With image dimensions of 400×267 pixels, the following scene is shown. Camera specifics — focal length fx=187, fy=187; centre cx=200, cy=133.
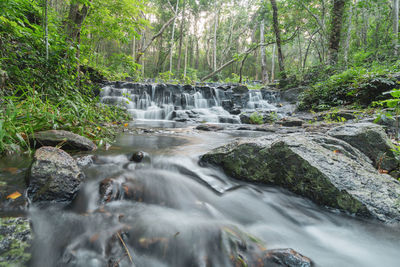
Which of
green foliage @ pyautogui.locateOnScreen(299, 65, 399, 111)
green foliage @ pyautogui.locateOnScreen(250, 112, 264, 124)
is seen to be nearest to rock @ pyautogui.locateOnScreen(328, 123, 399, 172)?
green foliage @ pyautogui.locateOnScreen(299, 65, 399, 111)

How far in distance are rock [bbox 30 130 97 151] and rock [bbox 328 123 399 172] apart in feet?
12.3

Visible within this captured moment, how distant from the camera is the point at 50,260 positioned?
1.12 metres

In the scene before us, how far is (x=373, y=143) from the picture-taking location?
261cm

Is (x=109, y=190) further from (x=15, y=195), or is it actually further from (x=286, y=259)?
(x=286, y=259)

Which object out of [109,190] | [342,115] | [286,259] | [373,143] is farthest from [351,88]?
[109,190]

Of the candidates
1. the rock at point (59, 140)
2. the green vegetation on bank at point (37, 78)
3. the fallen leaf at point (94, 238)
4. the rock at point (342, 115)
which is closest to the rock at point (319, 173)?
the fallen leaf at point (94, 238)

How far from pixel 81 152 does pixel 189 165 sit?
1.51m

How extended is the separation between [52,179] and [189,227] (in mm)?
1214

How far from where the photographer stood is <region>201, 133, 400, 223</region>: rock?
165 cm

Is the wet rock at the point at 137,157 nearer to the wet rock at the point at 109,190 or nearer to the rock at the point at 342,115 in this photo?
the wet rock at the point at 109,190

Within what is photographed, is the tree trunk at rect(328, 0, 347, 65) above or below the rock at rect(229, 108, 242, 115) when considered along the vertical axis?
above

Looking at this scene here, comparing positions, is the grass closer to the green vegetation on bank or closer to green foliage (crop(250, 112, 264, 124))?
the green vegetation on bank

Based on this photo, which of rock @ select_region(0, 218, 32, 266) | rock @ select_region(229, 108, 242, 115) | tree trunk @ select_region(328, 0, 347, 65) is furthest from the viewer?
rock @ select_region(229, 108, 242, 115)

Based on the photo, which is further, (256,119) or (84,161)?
(256,119)
